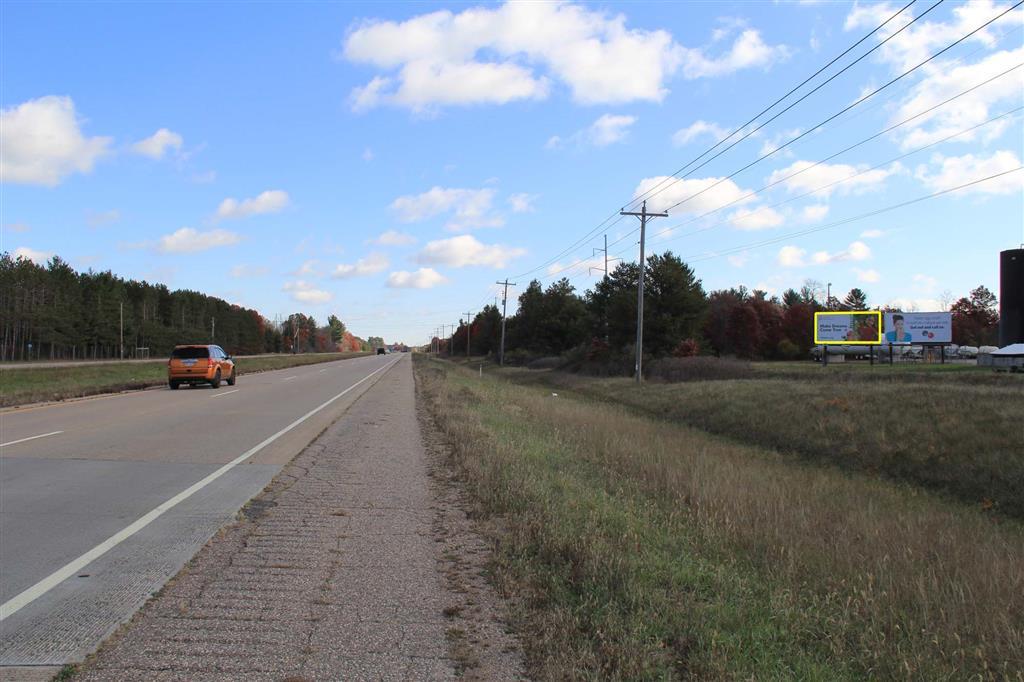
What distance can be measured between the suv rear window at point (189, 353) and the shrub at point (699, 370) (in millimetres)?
26940

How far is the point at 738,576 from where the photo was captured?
5977mm

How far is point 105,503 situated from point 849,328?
52877mm

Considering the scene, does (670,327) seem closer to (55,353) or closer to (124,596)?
(124,596)

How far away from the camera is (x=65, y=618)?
4691 mm

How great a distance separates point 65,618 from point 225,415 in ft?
48.9

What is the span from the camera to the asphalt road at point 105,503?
4785 mm

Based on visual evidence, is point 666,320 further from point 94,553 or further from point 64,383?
point 94,553

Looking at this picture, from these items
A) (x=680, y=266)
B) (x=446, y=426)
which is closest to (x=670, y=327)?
(x=680, y=266)

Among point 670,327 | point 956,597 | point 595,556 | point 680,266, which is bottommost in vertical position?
point 956,597

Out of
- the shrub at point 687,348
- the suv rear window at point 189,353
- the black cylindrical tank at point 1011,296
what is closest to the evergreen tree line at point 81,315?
the suv rear window at point 189,353

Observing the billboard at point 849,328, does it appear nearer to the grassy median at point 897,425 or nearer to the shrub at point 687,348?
the shrub at point 687,348

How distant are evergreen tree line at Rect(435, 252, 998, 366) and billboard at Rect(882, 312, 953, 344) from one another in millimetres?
13448

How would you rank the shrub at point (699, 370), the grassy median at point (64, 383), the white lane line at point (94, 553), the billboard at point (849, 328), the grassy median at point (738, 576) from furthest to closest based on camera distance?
the billboard at point (849, 328), the shrub at point (699, 370), the grassy median at point (64, 383), the white lane line at point (94, 553), the grassy median at point (738, 576)

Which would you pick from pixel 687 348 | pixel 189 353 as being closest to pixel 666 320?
pixel 687 348
